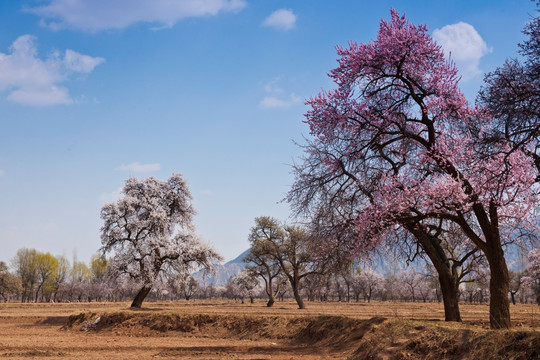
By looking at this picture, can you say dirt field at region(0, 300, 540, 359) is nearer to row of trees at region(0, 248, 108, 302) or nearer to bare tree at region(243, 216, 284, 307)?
bare tree at region(243, 216, 284, 307)

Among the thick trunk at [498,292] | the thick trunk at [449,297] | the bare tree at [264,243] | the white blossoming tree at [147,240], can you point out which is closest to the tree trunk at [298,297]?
the bare tree at [264,243]

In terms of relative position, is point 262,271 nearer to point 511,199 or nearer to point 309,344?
point 309,344

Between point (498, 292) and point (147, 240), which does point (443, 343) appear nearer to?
point (498, 292)

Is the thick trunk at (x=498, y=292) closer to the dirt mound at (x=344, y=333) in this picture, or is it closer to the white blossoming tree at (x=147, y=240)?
the dirt mound at (x=344, y=333)

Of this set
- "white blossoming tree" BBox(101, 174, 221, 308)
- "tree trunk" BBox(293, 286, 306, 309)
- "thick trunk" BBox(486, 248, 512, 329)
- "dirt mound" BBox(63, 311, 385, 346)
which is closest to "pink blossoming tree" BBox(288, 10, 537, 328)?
"thick trunk" BBox(486, 248, 512, 329)

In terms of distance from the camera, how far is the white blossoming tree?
38594 mm

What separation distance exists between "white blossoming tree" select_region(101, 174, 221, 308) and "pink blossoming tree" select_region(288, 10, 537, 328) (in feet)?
76.8

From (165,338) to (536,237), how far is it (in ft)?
61.6

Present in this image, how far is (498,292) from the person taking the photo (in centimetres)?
1488

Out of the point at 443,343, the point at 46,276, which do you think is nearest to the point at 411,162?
the point at 443,343

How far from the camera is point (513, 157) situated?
14695 mm

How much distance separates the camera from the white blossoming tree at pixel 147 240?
127 feet

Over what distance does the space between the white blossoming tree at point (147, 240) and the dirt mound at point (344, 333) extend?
9.13 meters

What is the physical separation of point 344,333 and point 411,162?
7.78 meters
